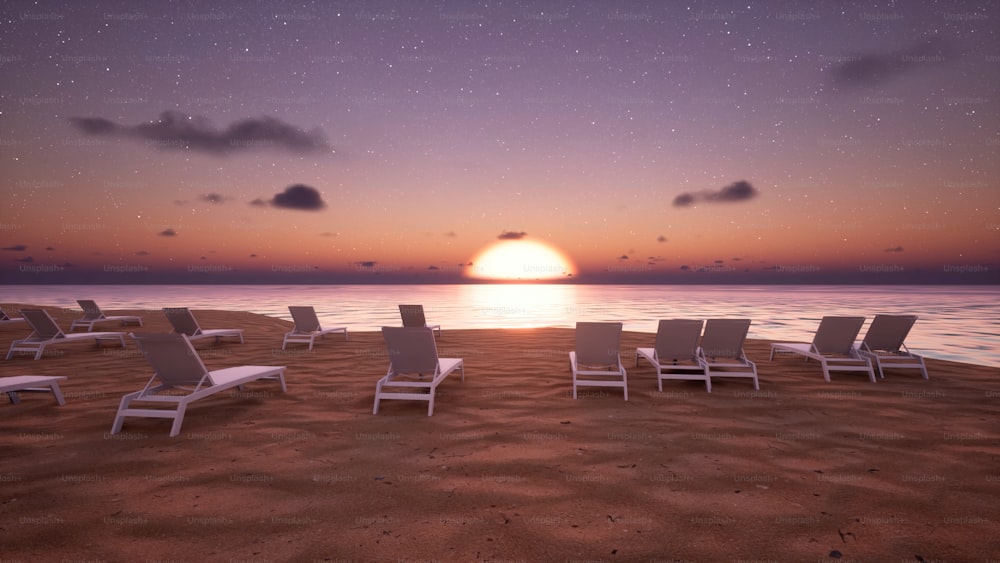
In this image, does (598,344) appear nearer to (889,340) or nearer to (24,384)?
(889,340)

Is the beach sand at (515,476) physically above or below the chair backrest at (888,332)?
below

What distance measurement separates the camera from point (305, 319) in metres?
11.3

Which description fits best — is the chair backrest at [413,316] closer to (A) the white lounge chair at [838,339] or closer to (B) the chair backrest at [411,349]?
(B) the chair backrest at [411,349]

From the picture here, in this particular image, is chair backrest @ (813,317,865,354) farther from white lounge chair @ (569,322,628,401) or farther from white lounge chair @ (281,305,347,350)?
white lounge chair @ (281,305,347,350)

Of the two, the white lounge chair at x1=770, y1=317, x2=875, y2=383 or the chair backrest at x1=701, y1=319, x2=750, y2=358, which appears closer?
the chair backrest at x1=701, y1=319, x2=750, y2=358

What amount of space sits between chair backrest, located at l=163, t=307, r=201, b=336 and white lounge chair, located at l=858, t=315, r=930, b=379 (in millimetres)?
14271

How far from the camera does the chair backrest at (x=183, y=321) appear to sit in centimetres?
1097

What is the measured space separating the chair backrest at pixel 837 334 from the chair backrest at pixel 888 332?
0.27 m

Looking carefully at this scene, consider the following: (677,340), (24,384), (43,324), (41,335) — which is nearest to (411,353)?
(677,340)

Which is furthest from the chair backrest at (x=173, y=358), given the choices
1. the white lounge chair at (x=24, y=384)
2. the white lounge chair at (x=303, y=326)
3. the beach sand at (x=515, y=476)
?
the white lounge chair at (x=303, y=326)

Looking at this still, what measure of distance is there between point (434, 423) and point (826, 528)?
3713 mm

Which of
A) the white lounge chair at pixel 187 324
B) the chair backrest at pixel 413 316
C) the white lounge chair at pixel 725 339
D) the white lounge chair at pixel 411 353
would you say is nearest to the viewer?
the white lounge chair at pixel 411 353

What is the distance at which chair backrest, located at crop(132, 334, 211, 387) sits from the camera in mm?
5105

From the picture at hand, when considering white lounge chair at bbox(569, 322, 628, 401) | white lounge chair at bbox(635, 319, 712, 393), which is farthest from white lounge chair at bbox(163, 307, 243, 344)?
white lounge chair at bbox(635, 319, 712, 393)
